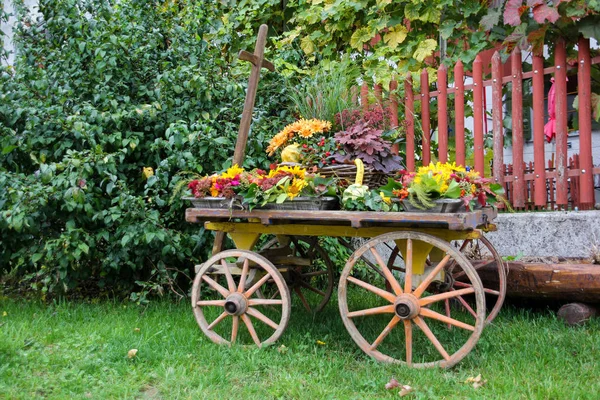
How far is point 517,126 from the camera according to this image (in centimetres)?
514

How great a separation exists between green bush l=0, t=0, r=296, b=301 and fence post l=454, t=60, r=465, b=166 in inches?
58.1

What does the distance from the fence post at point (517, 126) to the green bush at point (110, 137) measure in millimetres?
1925

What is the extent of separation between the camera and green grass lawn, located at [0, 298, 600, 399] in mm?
3035

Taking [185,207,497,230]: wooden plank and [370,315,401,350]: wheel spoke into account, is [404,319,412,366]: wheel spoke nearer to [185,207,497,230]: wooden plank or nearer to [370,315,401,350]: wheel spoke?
[370,315,401,350]: wheel spoke

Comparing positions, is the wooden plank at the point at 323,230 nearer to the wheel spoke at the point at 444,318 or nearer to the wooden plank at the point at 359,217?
the wooden plank at the point at 359,217

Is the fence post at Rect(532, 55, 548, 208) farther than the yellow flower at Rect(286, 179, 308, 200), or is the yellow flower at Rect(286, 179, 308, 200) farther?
the fence post at Rect(532, 55, 548, 208)

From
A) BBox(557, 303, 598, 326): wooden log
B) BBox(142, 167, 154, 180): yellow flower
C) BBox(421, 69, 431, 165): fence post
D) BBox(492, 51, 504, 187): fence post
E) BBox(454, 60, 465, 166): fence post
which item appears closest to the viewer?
BBox(557, 303, 598, 326): wooden log

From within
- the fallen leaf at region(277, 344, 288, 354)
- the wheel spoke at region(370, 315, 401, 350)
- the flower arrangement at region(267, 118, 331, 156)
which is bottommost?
the fallen leaf at region(277, 344, 288, 354)

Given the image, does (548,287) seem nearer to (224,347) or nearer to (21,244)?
(224,347)

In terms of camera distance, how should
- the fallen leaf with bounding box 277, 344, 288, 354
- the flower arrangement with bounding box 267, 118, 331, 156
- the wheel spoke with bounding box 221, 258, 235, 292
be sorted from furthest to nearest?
the flower arrangement with bounding box 267, 118, 331, 156
the wheel spoke with bounding box 221, 258, 235, 292
the fallen leaf with bounding box 277, 344, 288, 354

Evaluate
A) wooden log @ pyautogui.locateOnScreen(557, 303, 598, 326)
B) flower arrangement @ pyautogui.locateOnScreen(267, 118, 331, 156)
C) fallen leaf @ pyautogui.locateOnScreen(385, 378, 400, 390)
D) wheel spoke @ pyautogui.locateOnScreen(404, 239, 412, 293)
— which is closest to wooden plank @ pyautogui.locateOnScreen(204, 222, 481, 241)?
wheel spoke @ pyautogui.locateOnScreen(404, 239, 412, 293)

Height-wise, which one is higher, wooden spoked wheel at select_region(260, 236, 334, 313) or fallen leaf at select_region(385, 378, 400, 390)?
wooden spoked wheel at select_region(260, 236, 334, 313)

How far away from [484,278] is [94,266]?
3.12 m

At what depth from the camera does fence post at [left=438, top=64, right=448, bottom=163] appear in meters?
5.34
